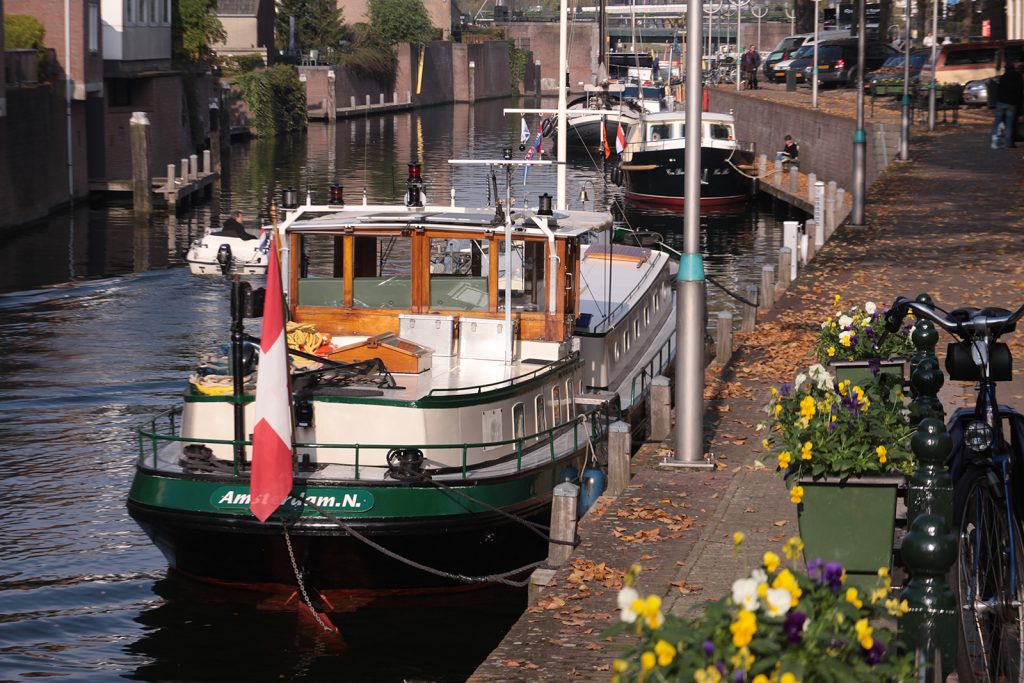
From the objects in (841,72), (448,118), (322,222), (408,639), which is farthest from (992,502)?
(448,118)

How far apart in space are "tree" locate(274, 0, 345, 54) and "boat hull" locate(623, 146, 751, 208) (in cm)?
5730

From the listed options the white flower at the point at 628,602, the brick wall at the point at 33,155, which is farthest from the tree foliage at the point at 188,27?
the white flower at the point at 628,602

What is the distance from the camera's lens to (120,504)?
60.4 ft

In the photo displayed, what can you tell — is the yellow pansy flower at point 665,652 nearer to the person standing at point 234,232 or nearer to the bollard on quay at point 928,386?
the bollard on quay at point 928,386

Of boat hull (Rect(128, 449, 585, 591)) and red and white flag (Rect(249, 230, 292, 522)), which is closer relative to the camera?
red and white flag (Rect(249, 230, 292, 522))

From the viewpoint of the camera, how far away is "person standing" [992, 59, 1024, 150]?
30.6 meters

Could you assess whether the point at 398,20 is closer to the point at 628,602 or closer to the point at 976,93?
the point at 976,93

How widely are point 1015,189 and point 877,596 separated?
1249 inches

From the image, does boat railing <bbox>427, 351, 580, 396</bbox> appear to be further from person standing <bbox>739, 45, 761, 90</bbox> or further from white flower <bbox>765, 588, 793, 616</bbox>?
person standing <bbox>739, 45, 761, 90</bbox>

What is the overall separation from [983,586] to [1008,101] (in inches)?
1060

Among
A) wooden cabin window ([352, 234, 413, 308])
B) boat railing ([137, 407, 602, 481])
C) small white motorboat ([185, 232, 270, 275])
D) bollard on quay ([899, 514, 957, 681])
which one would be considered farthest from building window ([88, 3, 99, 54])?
bollard on quay ([899, 514, 957, 681])

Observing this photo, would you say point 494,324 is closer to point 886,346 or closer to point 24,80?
point 886,346

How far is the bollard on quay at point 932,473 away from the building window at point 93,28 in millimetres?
47372

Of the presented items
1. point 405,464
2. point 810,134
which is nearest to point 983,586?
point 405,464
